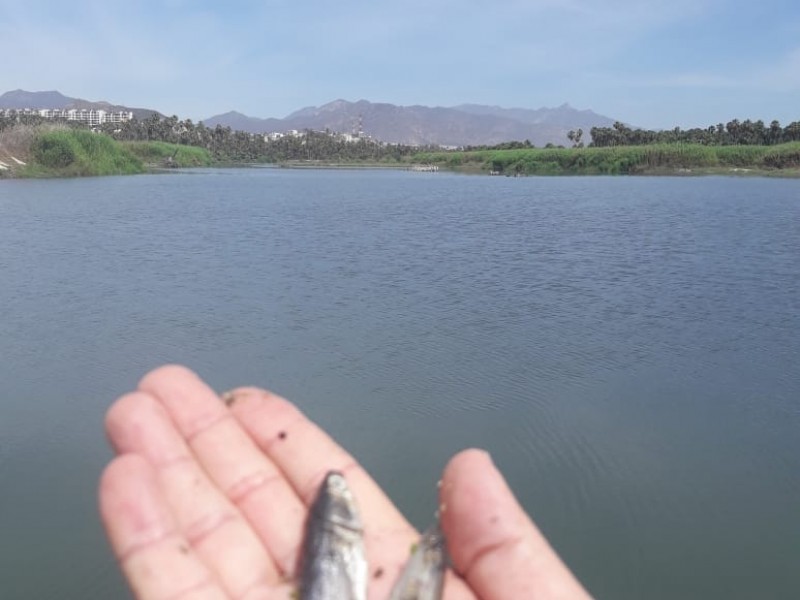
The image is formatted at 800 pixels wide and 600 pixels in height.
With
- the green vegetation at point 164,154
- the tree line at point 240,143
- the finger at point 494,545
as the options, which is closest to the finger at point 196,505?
the finger at point 494,545

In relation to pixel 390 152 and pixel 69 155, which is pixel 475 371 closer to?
pixel 69 155

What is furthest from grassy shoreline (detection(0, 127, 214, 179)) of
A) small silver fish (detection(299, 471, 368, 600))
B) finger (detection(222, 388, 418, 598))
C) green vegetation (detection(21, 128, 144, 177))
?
small silver fish (detection(299, 471, 368, 600))

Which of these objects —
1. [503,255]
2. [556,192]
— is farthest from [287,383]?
[556,192]

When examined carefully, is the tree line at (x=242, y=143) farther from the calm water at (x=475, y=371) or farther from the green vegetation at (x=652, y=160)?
the calm water at (x=475, y=371)

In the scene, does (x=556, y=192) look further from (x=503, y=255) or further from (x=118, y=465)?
(x=118, y=465)

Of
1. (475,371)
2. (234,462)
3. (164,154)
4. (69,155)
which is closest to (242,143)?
(164,154)

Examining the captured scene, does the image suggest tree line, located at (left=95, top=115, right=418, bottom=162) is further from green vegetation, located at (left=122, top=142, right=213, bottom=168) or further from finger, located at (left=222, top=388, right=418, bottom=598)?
finger, located at (left=222, top=388, right=418, bottom=598)
